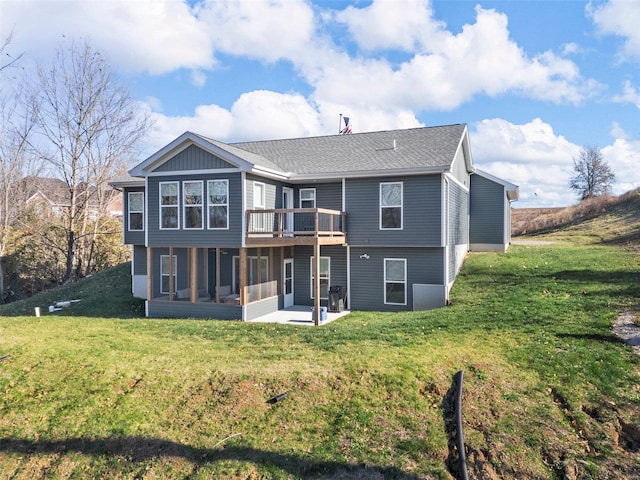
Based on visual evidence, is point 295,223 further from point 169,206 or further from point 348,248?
point 169,206

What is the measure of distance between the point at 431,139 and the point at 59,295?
57.7 feet

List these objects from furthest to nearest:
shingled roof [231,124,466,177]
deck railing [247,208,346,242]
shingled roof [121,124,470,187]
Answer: shingled roof [231,124,466,177] → shingled roof [121,124,470,187] → deck railing [247,208,346,242]

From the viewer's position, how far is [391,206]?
15094mm

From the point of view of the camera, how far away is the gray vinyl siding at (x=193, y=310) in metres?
14.1

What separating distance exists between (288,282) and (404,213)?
5201 mm

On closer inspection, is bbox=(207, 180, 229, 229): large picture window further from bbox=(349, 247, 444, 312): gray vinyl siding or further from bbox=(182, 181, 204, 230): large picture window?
bbox=(349, 247, 444, 312): gray vinyl siding

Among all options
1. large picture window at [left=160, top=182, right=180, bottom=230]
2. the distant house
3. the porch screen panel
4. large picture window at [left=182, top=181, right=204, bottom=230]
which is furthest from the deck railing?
the distant house

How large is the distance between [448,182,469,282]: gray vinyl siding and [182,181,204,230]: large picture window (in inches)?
344

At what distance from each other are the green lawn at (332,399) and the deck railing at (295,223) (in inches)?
137

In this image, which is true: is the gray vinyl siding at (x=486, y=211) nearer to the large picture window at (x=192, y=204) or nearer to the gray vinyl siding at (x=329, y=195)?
the gray vinyl siding at (x=329, y=195)

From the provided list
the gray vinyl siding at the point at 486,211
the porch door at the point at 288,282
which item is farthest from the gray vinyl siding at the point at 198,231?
A: the gray vinyl siding at the point at 486,211

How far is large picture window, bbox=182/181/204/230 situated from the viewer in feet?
47.9

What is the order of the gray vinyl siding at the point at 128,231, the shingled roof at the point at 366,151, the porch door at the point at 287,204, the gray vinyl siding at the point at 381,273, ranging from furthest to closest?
the gray vinyl siding at the point at 128,231
the porch door at the point at 287,204
the shingled roof at the point at 366,151
the gray vinyl siding at the point at 381,273

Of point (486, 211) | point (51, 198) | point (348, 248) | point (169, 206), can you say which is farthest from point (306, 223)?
point (51, 198)
